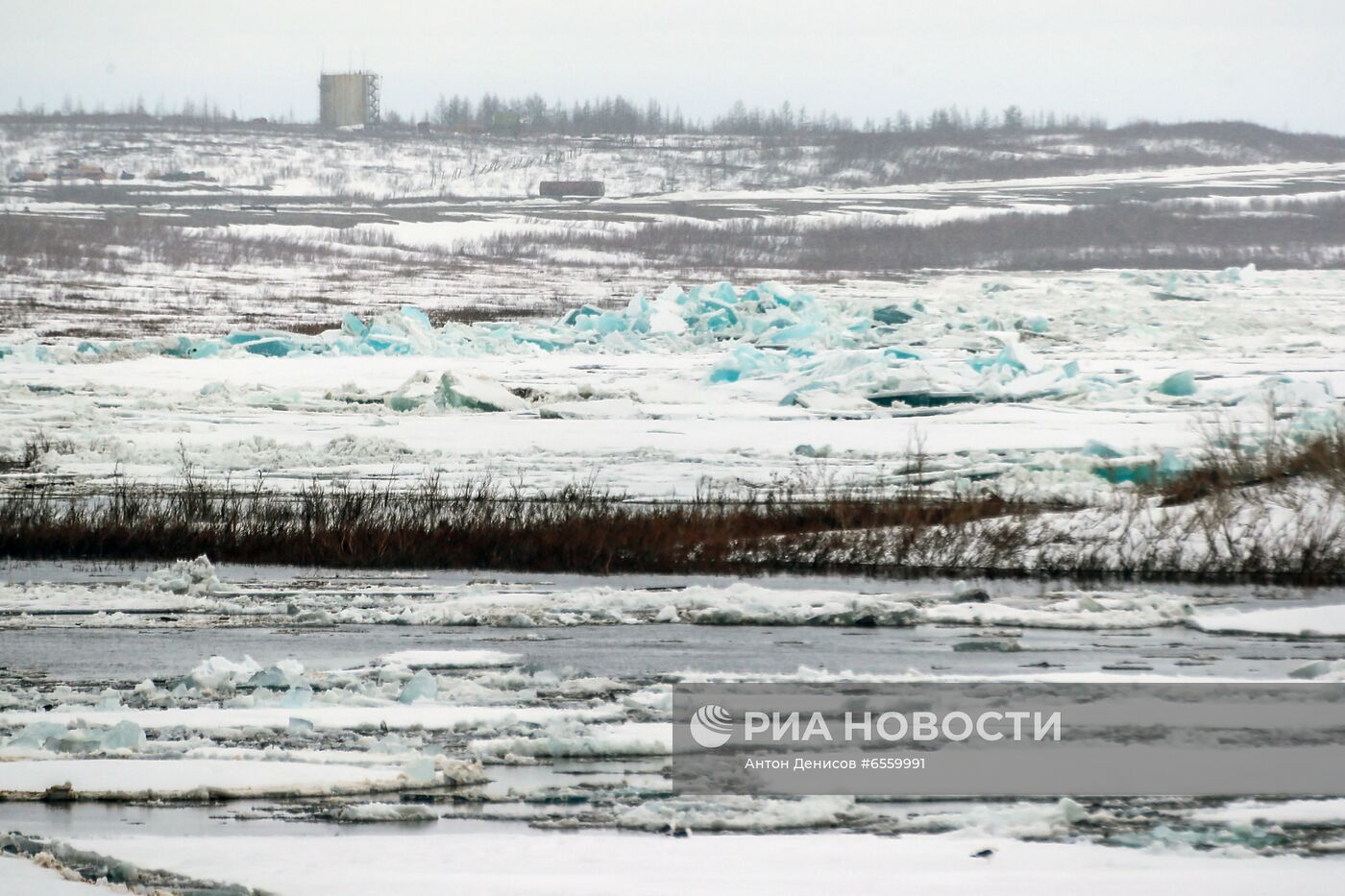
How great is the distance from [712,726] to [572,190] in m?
71.7

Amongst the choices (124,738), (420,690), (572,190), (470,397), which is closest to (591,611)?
(420,690)

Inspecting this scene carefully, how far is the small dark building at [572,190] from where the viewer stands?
247 feet

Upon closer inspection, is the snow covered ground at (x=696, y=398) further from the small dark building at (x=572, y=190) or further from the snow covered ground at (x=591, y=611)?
the small dark building at (x=572, y=190)

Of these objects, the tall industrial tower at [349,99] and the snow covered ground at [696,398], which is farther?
the tall industrial tower at [349,99]

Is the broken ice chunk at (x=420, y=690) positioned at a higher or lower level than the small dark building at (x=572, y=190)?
lower

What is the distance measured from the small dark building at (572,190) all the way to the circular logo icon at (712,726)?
70352 mm

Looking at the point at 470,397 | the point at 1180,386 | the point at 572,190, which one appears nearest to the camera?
the point at 470,397

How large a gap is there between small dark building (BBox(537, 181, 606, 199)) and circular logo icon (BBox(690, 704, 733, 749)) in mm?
70352

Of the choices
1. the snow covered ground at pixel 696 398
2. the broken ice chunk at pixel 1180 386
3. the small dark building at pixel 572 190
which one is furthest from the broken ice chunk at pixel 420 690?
the small dark building at pixel 572 190

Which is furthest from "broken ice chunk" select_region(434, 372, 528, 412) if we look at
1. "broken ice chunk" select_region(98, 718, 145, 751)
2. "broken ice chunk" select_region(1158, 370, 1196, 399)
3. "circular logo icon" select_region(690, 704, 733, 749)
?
"broken ice chunk" select_region(98, 718, 145, 751)

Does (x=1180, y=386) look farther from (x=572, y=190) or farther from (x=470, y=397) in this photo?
(x=572, y=190)

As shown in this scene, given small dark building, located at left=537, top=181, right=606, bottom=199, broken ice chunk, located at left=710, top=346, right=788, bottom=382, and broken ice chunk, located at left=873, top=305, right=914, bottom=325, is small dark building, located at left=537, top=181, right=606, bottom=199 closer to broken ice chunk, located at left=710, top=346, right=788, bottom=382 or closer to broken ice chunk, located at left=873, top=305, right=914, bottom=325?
broken ice chunk, located at left=873, top=305, right=914, bottom=325

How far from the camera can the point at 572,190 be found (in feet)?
249

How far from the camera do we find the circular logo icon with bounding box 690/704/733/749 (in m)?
5.65
